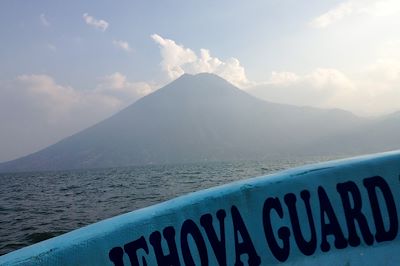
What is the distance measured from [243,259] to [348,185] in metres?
1.15

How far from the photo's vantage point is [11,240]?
495 inches

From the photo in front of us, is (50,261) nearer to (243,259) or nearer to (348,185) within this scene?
(243,259)

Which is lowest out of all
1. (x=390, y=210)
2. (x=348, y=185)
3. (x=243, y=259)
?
(x=243, y=259)

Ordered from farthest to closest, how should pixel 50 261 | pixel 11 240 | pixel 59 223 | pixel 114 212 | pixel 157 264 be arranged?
pixel 114 212 → pixel 59 223 → pixel 11 240 → pixel 157 264 → pixel 50 261

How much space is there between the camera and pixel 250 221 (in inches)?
121

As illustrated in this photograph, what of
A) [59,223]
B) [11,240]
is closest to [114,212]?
[59,223]

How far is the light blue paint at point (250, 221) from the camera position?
2.65 meters

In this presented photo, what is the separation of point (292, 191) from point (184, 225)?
0.97m

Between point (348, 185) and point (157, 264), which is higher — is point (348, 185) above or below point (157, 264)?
above

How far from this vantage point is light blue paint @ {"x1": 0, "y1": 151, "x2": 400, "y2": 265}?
265 cm

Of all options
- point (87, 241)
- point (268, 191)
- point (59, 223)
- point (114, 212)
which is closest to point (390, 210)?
point (268, 191)

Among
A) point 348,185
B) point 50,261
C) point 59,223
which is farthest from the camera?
point 59,223

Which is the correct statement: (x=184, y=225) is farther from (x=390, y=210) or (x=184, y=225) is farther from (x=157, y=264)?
(x=390, y=210)

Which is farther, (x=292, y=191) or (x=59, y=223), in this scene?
(x=59, y=223)
